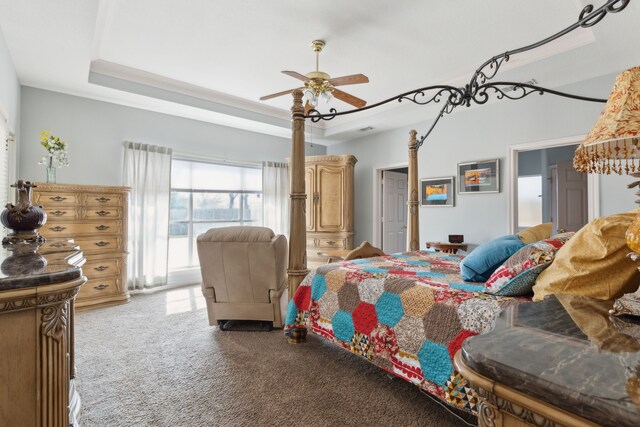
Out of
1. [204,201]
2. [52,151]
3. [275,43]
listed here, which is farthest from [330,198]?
[52,151]

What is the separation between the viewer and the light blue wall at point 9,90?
108 inches

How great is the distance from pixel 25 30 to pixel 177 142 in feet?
7.78

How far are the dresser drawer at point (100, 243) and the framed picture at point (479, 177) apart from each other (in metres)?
4.62

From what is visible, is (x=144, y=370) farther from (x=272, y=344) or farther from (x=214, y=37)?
(x=214, y=37)

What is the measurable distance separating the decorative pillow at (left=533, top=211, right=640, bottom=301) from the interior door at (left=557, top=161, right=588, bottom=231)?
15.0 ft

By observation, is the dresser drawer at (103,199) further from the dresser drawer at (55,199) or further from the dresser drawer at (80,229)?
Result: the dresser drawer at (80,229)

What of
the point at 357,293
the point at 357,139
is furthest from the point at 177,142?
the point at 357,293

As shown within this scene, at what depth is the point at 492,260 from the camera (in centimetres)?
187

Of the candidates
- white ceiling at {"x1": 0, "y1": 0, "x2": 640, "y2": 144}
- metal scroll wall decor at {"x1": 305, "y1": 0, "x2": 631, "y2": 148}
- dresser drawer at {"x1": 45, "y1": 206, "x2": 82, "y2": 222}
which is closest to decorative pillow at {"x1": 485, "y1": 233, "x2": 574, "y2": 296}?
metal scroll wall decor at {"x1": 305, "y1": 0, "x2": 631, "y2": 148}

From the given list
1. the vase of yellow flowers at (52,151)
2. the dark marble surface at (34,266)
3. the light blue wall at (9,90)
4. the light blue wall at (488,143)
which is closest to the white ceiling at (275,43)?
the light blue wall at (9,90)

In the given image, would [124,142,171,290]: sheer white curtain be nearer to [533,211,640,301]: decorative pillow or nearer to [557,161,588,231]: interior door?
[533,211,640,301]: decorative pillow

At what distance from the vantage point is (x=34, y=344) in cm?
92

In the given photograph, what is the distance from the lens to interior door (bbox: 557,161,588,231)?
4887 mm

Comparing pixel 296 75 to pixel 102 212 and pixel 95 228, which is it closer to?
pixel 102 212
